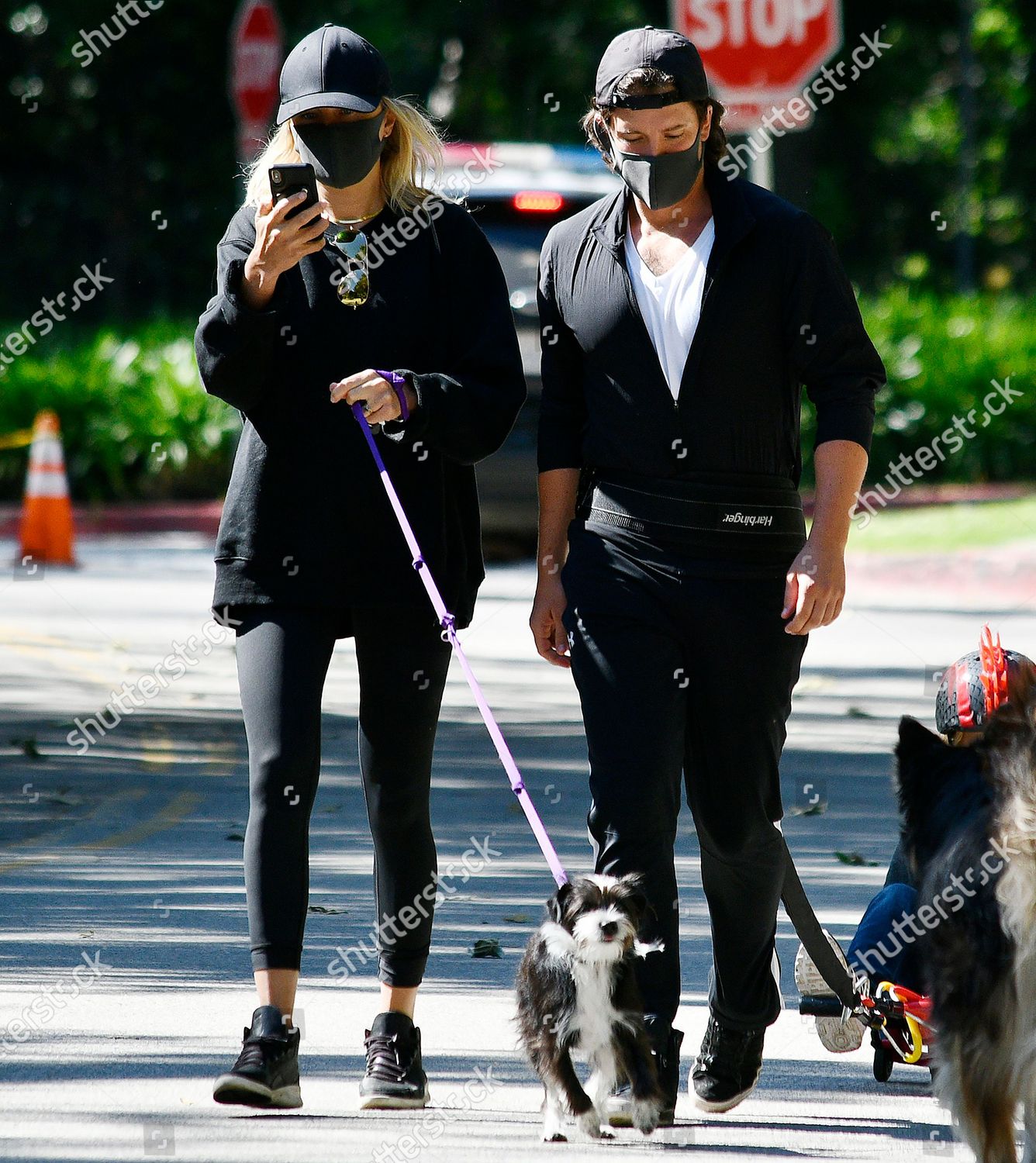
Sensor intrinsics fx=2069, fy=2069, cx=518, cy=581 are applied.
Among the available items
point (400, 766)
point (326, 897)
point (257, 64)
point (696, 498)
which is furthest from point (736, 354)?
point (257, 64)

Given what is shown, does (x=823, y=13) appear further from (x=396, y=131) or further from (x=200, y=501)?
(x=200, y=501)

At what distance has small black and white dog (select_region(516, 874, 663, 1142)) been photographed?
3.83 meters

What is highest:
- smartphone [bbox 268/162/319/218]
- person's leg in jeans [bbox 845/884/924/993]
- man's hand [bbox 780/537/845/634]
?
smartphone [bbox 268/162/319/218]

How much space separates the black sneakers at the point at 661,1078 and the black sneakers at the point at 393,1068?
0.43 meters

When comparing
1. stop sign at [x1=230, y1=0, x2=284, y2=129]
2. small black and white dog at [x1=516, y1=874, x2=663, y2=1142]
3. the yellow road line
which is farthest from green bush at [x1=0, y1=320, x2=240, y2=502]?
small black and white dog at [x1=516, y1=874, x2=663, y2=1142]

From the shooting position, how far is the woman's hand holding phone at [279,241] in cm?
402

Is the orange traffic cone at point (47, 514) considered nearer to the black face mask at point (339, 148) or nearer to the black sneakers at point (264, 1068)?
the black face mask at point (339, 148)

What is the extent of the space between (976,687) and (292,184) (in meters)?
1.75

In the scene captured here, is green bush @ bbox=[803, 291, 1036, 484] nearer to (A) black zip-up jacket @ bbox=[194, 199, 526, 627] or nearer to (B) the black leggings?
(A) black zip-up jacket @ bbox=[194, 199, 526, 627]

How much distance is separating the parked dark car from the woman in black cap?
9.06m

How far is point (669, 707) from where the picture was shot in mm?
4082

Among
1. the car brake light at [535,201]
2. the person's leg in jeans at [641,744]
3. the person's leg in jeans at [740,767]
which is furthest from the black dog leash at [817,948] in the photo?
the car brake light at [535,201]

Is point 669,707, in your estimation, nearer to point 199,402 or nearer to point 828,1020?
point 828,1020

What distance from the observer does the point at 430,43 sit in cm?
2936
